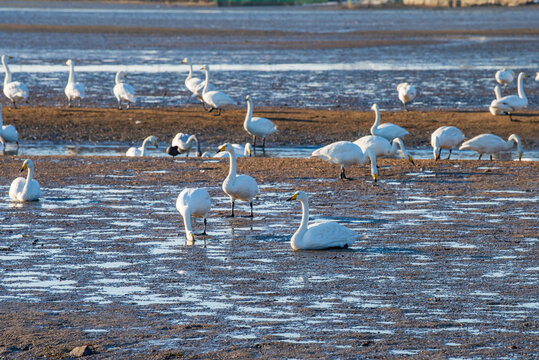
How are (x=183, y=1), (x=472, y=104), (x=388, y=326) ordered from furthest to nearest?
(x=183, y=1), (x=472, y=104), (x=388, y=326)

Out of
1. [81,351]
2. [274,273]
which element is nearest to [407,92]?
[274,273]

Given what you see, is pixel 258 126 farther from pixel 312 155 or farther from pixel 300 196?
pixel 300 196

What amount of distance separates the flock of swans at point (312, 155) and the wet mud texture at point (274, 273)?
230mm

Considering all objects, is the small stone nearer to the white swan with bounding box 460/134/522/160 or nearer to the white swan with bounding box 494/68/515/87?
the white swan with bounding box 460/134/522/160

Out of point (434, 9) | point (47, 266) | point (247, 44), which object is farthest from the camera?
point (434, 9)

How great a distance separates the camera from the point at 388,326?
7582 millimetres

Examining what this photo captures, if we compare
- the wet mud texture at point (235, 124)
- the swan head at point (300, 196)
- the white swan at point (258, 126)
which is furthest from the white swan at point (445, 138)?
the swan head at point (300, 196)

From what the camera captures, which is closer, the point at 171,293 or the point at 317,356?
the point at 317,356

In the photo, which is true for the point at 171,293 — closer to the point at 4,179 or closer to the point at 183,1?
the point at 4,179

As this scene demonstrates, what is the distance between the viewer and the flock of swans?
408 inches

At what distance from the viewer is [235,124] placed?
22.6 m

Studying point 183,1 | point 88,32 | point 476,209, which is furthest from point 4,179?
point 183,1

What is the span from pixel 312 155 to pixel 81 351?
8.38 m

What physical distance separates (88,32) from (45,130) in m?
38.5
